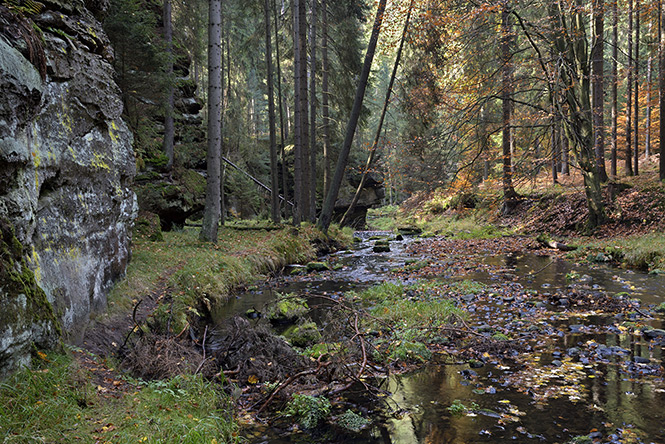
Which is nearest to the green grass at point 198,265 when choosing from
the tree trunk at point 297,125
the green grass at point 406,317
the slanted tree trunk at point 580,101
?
the tree trunk at point 297,125

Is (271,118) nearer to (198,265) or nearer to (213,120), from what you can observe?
(213,120)

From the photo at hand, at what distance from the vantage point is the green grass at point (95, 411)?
2729mm

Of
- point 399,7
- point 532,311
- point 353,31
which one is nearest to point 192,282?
point 532,311

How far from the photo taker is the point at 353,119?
45.9 feet

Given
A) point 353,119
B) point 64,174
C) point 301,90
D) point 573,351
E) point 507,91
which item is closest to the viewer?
point 64,174

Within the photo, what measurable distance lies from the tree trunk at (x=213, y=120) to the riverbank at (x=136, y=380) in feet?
10.9

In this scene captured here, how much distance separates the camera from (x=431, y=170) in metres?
13.3

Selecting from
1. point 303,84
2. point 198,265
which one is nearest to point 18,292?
point 198,265

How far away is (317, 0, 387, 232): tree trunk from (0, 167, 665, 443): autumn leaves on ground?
302cm

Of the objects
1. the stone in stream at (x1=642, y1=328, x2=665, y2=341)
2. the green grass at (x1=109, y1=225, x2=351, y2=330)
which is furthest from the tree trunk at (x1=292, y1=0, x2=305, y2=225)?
the stone in stream at (x1=642, y1=328, x2=665, y2=341)

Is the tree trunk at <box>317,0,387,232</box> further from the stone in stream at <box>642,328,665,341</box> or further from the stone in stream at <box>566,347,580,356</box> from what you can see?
the stone in stream at <box>642,328,665,341</box>

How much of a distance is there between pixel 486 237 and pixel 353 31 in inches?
456

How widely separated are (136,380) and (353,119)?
11552mm

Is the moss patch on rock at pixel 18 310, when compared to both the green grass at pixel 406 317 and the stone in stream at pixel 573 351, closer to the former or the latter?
the green grass at pixel 406 317
